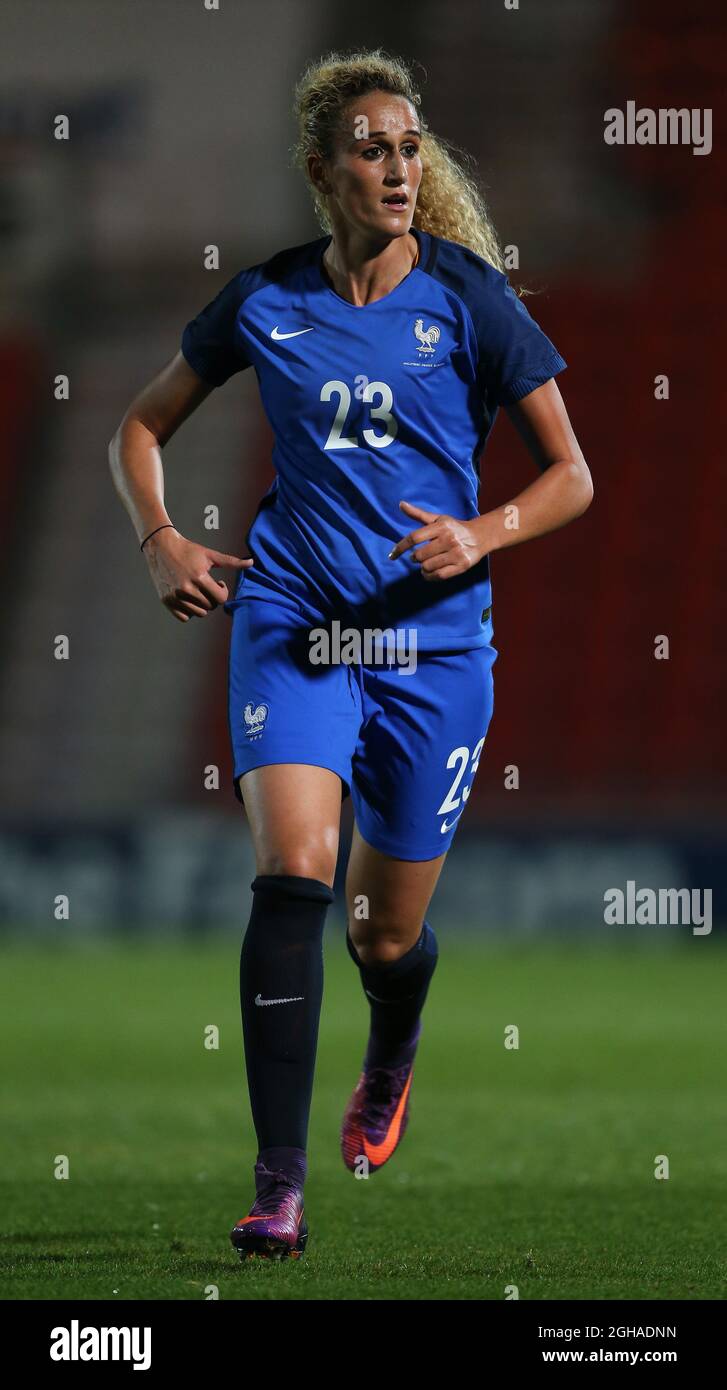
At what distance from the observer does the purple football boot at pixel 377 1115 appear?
4.82 metres

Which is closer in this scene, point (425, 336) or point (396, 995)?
point (425, 336)

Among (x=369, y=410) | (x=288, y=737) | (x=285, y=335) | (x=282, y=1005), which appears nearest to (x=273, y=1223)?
(x=282, y=1005)

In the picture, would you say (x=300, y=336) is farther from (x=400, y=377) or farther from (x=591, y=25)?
(x=591, y=25)

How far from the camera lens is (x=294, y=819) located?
3.82 metres

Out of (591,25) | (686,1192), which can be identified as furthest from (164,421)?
(591,25)

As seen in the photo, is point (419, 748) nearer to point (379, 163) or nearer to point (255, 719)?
point (255, 719)

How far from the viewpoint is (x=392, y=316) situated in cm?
409

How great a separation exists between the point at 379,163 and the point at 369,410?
47 centimetres

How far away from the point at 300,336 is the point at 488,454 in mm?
12760

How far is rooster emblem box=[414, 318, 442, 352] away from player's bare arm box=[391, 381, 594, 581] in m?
0.21

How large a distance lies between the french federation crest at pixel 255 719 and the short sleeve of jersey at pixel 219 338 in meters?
0.73

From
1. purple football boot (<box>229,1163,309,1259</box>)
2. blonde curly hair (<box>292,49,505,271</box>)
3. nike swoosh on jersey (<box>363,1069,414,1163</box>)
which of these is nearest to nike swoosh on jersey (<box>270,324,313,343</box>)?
blonde curly hair (<box>292,49,505,271</box>)

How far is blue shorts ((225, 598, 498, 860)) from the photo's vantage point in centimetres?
394
